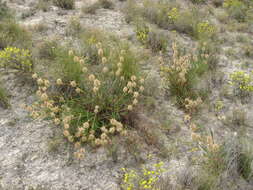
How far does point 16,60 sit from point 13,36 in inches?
43.1

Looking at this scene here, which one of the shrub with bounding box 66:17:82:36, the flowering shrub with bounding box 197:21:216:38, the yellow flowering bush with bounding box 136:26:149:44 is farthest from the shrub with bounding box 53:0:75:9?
the flowering shrub with bounding box 197:21:216:38

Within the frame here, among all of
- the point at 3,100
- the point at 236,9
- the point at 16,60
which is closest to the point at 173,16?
the point at 236,9

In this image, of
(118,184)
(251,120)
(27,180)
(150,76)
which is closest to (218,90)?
(251,120)

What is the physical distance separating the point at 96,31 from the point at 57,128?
9.08 feet

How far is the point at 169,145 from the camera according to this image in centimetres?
337

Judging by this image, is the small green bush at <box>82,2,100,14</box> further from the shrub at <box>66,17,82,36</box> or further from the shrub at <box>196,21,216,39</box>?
the shrub at <box>196,21,216,39</box>

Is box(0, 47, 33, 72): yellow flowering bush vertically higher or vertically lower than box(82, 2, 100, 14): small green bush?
lower

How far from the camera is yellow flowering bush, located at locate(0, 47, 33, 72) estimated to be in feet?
13.5

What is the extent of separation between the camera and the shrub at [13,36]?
481cm

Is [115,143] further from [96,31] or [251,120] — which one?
[96,31]

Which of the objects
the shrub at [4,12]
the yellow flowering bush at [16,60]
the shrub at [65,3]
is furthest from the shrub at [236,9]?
the shrub at [4,12]

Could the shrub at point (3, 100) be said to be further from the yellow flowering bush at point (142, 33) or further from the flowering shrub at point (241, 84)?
the flowering shrub at point (241, 84)

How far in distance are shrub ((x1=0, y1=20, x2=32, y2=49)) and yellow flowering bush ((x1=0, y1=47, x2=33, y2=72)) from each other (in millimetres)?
616

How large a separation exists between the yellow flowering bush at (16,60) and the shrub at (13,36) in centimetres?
62
